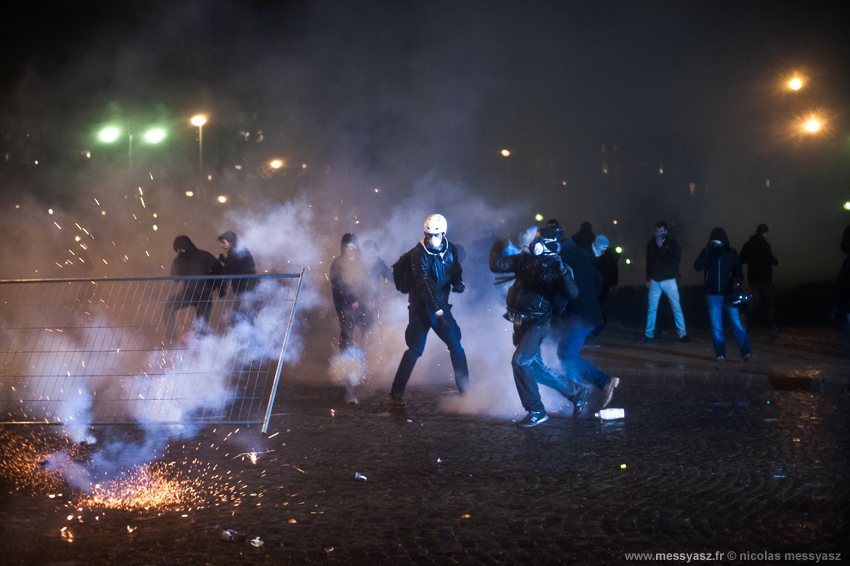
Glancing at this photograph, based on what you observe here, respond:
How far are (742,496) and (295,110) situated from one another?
32.7 ft

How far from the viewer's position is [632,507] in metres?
3.21

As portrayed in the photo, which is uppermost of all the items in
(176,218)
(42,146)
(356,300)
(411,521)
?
(42,146)

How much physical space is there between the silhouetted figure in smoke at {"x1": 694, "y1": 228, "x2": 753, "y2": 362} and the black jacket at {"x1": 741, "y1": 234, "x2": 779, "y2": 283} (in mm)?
2247

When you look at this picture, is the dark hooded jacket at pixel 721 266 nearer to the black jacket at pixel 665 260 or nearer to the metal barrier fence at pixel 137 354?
the black jacket at pixel 665 260

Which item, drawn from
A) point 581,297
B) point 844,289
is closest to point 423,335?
point 581,297

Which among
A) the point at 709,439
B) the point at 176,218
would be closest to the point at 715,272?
the point at 709,439

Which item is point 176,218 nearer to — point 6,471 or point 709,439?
point 6,471

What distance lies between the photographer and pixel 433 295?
5.44m

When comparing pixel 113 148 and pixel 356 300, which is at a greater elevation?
pixel 113 148

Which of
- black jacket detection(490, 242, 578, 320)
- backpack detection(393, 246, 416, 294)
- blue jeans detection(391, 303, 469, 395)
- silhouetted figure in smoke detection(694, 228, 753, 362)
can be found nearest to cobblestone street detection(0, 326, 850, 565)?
blue jeans detection(391, 303, 469, 395)

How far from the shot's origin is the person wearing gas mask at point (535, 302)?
4.85 m

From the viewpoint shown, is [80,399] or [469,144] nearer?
[80,399]

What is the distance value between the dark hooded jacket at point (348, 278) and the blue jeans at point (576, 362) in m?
2.35

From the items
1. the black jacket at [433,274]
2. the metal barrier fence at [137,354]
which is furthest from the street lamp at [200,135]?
the black jacket at [433,274]
